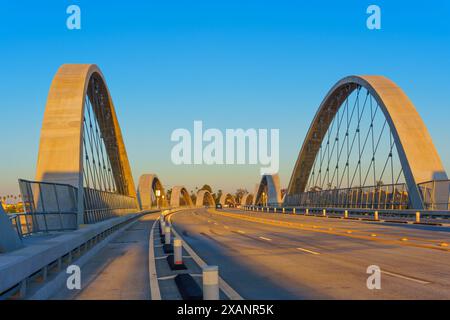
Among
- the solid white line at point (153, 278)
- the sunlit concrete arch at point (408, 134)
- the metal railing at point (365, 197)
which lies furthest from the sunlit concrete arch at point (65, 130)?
the metal railing at point (365, 197)

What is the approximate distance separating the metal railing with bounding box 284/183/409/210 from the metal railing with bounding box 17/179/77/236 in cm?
2887

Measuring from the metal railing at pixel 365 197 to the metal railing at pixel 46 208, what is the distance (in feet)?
94.7

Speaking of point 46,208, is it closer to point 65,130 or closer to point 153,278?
point 153,278

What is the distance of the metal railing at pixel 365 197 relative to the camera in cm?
4333

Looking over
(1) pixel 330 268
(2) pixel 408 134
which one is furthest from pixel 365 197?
(1) pixel 330 268

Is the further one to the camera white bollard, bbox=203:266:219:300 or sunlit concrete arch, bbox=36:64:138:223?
sunlit concrete arch, bbox=36:64:138:223

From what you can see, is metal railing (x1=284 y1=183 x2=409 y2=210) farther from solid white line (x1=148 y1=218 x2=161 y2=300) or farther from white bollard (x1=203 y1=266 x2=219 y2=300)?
white bollard (x1=203 y1=266 x2=219 y2=300)

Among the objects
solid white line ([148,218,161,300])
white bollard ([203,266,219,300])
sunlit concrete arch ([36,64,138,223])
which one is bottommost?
solid white line ([148,218,161,300])

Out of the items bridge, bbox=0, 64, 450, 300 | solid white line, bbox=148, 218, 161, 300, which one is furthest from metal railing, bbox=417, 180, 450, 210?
solid white line, bbox=148, 218, 161, 300

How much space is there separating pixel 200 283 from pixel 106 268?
13.5 feet

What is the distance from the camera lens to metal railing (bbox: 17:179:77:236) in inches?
651

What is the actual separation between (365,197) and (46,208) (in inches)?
1489

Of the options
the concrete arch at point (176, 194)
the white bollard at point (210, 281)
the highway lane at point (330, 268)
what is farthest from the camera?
the concrete arch at point (176, 194)

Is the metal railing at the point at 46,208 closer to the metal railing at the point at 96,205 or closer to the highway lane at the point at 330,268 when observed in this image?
the metal railing at the point at 96,205
